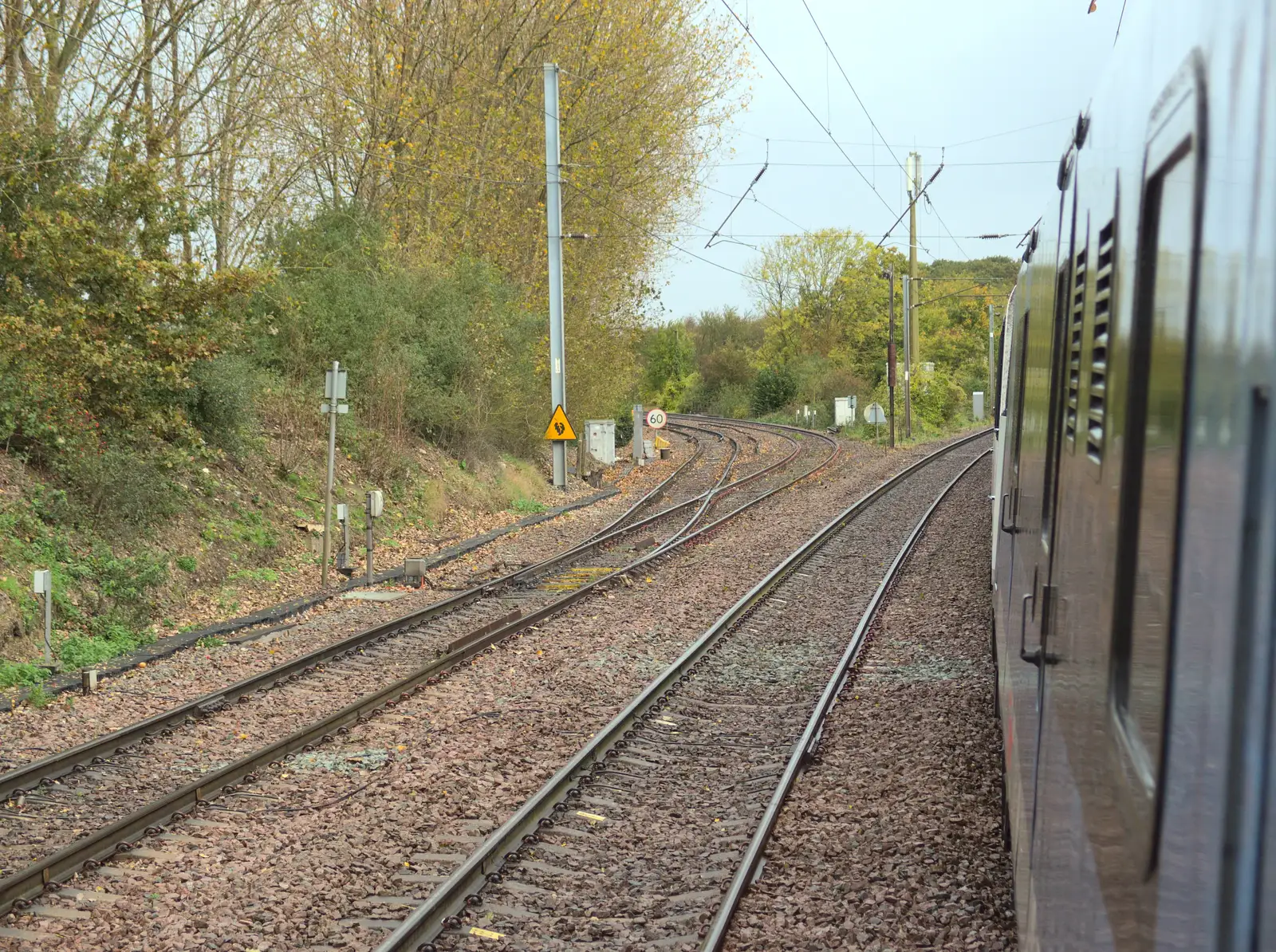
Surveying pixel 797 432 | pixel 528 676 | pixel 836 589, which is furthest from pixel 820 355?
pixel 528 676

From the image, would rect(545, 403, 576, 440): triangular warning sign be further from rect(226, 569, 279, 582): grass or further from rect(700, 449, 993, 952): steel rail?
rect(700, 449, 993, 952): steel rail

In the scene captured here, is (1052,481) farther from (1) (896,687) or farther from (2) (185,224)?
(2) (185,224)

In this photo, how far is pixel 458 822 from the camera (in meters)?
7.28

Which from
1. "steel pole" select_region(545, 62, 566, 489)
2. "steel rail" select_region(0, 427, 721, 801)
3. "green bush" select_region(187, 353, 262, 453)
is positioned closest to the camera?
"steel rail" select_region(0, 427, 721, 801)

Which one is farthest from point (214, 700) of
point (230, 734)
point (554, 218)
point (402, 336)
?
point (554, 218)

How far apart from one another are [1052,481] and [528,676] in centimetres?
756

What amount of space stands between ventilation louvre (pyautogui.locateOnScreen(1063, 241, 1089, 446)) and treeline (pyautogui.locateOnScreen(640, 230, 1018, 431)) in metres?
51.1

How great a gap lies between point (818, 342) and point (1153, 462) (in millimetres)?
64925

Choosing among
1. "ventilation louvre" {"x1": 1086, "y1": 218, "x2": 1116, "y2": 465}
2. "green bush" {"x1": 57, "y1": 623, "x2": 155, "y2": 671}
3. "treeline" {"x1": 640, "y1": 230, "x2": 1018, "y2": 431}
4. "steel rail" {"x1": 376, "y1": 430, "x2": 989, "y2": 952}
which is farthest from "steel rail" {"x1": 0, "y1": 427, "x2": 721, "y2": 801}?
"treeline" {"x1": 640, "y1": 230, "x2": 1018, "y2": 431}

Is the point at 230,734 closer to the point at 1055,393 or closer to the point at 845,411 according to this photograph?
the point at 1055,393

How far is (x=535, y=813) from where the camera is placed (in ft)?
23.9

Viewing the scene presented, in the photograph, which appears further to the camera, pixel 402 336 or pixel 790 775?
pixel 402 336

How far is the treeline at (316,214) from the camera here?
1536 cm

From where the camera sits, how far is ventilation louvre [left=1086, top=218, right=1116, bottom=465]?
255 centimetres
